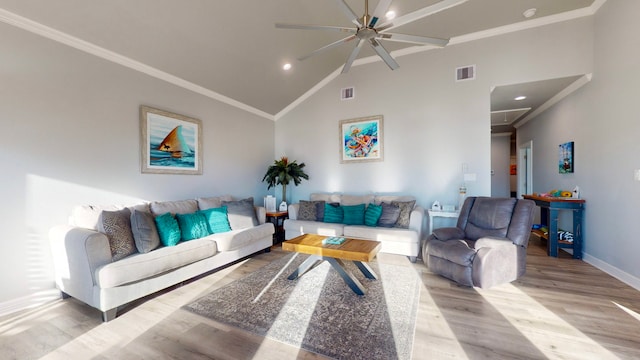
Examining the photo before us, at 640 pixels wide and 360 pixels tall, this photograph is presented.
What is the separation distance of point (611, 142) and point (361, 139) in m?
3.42

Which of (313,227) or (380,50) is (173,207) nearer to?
(313,227)

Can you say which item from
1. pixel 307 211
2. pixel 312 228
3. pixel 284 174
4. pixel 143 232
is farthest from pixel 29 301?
pixel 284 174

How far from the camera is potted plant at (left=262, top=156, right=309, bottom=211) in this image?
5355mm

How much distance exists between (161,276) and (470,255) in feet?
10.8

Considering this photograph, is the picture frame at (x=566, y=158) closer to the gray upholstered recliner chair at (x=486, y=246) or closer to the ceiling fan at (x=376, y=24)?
the gray upholstered recliner chair at (x=486, y=246)

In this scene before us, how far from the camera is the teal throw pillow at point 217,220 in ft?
11.6

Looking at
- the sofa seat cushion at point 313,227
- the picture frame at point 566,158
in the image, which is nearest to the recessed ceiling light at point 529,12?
the picture frame at point 566,158

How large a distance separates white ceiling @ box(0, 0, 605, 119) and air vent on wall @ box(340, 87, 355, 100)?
56 cm

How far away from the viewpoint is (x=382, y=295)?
2.66 meters

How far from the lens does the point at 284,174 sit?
210 inches

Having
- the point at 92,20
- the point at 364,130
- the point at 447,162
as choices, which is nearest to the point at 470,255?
the point at 447,162

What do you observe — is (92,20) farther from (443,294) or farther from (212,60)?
(443,294)

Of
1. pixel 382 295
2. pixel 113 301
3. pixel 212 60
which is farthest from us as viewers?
pixel 212 60

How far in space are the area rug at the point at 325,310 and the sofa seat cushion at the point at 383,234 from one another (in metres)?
0.61
